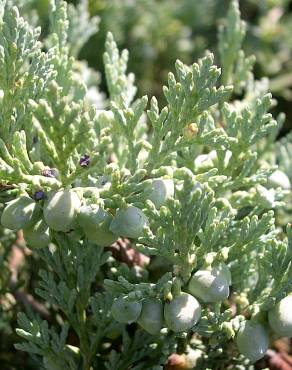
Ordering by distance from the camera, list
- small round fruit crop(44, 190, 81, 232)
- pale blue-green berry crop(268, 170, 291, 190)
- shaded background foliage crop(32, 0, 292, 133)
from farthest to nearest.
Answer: shaded background foliage crop(32, 0, 292, 133), pale blue-green berry crop(268, 170, 291, 190), small round fruit crop(44, 190, 81, 232)

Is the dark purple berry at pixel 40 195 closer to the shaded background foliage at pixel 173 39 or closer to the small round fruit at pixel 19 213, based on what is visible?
the small round fruit at pixel 19 213

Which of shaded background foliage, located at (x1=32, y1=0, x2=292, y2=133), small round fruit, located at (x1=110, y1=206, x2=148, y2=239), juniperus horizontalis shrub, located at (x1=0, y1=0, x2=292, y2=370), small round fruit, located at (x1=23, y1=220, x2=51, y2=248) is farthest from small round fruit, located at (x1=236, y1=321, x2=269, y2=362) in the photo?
shaded background foliage, located at (x1=32, y1=0, x2=292, y2=133)

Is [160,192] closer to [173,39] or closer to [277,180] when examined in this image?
[277,180]

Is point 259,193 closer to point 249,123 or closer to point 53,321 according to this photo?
point 249,123

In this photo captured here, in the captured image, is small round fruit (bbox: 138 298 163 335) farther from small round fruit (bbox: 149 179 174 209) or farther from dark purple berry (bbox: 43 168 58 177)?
dark purple berry (bbox: 43 168 58 177)

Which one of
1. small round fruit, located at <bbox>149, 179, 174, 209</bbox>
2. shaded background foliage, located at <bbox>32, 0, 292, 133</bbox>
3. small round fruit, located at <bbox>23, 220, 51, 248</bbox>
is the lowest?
small round fruit, located at <bbox>23, 220, 51, 248</bbox>

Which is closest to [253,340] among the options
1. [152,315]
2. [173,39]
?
[152,315]
